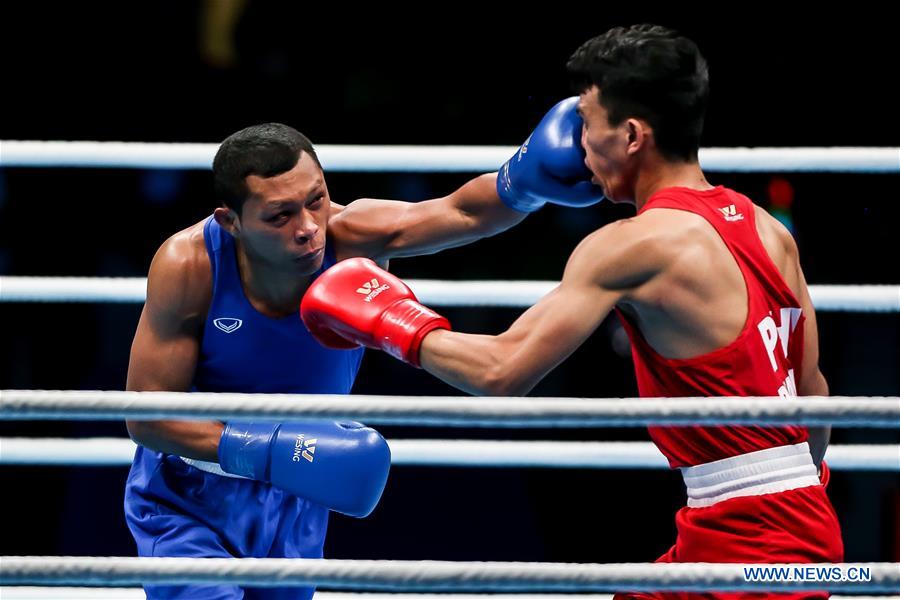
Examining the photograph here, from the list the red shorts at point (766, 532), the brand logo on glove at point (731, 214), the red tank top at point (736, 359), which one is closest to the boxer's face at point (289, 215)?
the red tank top at point (736, 359)

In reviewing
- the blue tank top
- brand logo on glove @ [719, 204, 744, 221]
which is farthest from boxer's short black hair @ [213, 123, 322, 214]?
brand logo on glove @ [719, 204, 744, 221]

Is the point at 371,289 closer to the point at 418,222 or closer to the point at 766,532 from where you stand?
the point at 418,222

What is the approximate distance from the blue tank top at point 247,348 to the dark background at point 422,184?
1.29m

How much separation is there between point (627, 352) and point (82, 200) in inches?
77.1

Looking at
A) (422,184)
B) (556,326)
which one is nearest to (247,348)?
(556,326)

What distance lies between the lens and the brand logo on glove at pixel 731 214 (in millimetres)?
1913

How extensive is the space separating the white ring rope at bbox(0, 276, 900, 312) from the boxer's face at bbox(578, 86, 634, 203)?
0.61 m

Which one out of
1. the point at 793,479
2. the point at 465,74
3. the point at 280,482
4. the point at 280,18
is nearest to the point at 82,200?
the point at 280,18

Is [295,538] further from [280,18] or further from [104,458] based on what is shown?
[280,18]

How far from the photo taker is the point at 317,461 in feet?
7.04

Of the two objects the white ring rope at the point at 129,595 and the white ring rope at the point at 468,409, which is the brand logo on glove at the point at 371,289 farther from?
the white ring rope at the point at 129,595

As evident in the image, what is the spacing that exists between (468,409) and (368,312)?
0.49 m

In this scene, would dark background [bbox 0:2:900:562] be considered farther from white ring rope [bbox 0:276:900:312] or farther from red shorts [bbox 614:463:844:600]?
red shorts [bbox 614:463:844:600]

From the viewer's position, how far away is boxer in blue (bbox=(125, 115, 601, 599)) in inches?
86.0
